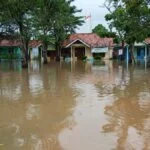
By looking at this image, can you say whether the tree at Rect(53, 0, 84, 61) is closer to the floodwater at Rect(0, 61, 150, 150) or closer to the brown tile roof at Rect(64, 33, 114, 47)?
the brown tile roof at Rect(64, 33, 114, 47)

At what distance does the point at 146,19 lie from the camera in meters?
32.3

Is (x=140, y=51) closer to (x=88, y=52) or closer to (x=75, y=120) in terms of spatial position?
(x=88, y=52)

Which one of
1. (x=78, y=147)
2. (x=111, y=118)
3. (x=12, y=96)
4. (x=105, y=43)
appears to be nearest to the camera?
(x=78, y=147)

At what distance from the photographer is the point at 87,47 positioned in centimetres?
6003

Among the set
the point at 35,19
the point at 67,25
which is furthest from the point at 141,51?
the point at 35,19

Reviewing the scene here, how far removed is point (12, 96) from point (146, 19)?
69.5ft

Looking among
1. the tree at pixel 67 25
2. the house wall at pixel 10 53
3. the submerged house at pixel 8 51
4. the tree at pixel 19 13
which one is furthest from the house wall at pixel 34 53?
the tree at pixel 19 13

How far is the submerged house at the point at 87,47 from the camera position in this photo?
59.3 m

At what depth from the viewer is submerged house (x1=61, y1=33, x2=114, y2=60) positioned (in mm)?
59266

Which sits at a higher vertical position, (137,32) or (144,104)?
(137,32)

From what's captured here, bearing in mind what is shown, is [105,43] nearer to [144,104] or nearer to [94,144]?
[144,104]

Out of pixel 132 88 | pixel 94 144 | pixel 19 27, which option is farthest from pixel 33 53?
pixel 94 144

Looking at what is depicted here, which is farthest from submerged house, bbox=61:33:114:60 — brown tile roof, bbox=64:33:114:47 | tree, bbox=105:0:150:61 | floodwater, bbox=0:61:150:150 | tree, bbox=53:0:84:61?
floodwater, bbox=0:61:150:150

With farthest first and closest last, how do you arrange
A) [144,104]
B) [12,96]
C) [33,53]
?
[33,53]
[12,96]
[144,104]
